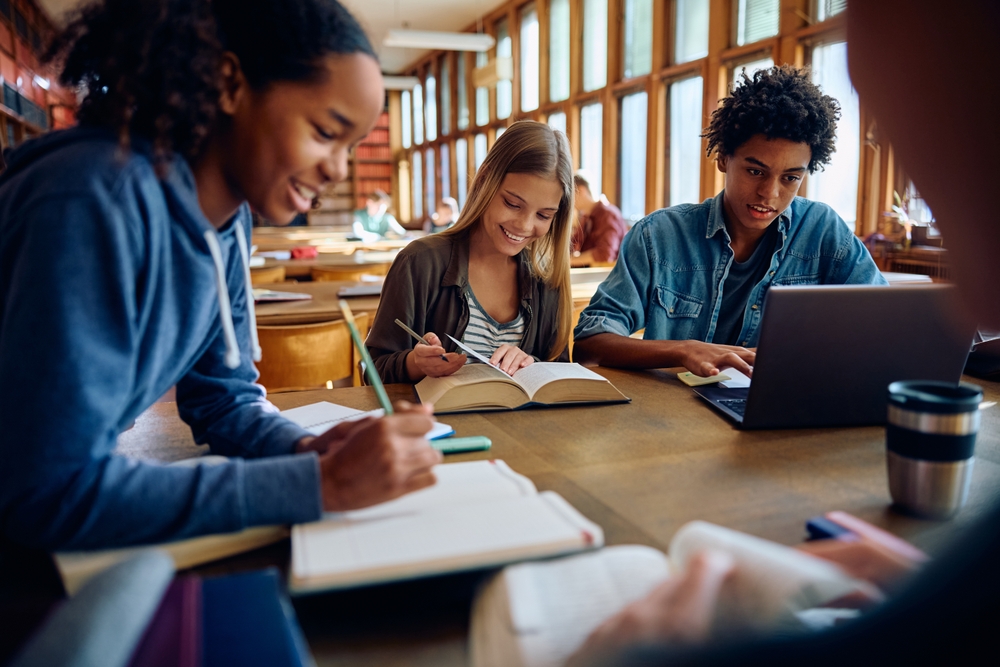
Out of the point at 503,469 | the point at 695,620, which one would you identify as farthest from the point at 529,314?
the point at 695,620

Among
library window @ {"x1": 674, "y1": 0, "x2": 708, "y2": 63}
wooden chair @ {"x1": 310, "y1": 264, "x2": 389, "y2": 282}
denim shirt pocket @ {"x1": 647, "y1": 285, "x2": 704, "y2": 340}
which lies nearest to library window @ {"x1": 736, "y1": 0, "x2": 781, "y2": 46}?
library window @ {"x1": 674, "y1": 0, "x2": 708, "y2": 63}

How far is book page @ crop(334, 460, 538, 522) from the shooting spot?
2.62ft

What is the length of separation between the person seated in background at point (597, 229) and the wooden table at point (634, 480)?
4.99 meters

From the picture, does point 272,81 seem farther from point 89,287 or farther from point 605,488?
point 605,488

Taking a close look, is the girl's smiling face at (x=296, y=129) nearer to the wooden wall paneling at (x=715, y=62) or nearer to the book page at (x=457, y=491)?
the book page at (x=457, y=491)

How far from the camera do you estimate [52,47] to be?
89 cm

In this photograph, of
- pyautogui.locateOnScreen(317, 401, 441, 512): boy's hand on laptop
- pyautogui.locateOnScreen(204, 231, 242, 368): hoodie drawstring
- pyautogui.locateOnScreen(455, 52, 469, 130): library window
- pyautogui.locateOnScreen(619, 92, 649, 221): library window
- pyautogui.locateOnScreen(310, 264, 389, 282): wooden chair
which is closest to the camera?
pyautogui.locateOnScreen(317, 401, 441, 512): boy's hand on laptop

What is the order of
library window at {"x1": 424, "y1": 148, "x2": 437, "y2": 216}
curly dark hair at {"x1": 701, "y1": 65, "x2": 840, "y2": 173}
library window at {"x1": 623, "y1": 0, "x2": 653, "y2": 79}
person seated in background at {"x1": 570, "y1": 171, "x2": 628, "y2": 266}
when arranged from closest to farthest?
curly dark hair at {"x1": 701, "y1": 65, "x2": 840, "y2": 173} → person seated in background at {"x1": 570, "y1": 171, "x2": 628, "y2": 266} → library window at {"x1": 623, "y1": 0, "x2": 653, "y2": 79} → library window at {"x1": 424, "y1": 148, "x2": 437, "y2": 216}

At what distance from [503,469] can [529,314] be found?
1.13m

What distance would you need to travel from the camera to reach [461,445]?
1109 millimetres

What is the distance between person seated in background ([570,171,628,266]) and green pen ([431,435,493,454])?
5.22 meters

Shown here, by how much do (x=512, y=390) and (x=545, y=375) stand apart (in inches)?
3.5

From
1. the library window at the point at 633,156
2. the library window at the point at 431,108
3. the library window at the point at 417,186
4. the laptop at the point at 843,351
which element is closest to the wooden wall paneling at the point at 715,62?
the library window at the point at 633,156

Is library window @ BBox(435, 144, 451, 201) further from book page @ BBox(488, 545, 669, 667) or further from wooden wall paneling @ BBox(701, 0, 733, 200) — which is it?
book page @ BBox(488, 545, 669, 667)
